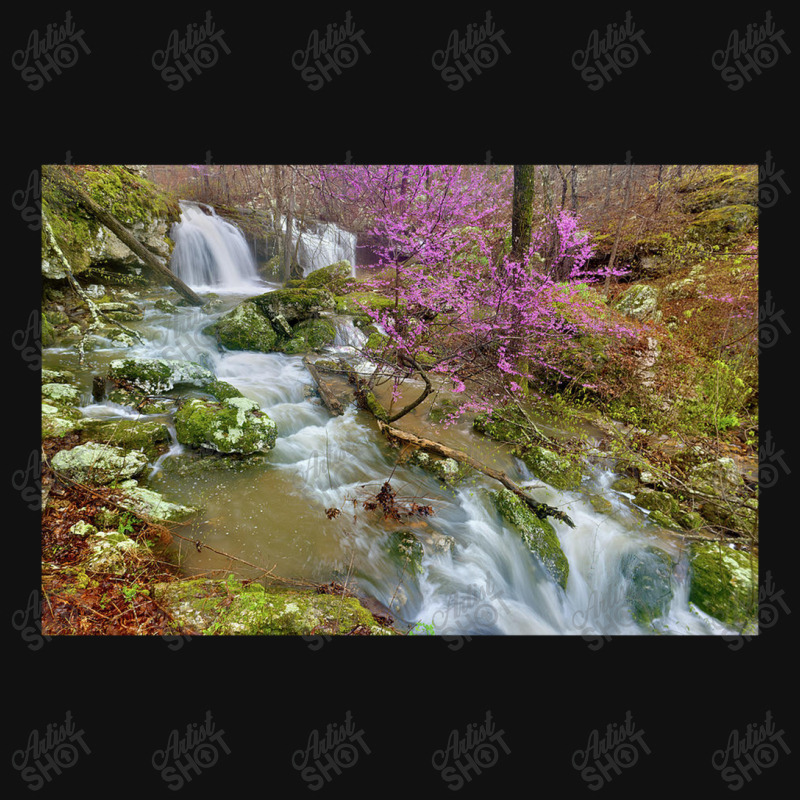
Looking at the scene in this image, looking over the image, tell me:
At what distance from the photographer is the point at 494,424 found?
14.4 ft

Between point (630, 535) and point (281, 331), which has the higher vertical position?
point (281, 331)

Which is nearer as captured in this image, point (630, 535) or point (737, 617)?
point (737, 617)

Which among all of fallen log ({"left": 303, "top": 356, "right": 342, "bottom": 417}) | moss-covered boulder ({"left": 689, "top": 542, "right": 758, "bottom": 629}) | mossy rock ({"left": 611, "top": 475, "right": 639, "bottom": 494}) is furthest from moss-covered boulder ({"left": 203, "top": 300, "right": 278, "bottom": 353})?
moss-covered boulder ({"left": 689, "top": 542, "right": 758, "bottom": 629})

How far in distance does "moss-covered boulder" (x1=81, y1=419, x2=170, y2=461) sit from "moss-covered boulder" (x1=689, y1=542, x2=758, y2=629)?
5.04m

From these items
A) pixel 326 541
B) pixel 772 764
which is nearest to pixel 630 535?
pixel 772 764

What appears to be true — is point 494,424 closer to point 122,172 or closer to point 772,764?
point 772,764

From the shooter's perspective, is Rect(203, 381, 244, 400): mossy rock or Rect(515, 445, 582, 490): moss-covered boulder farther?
Rect(203, 381, 244, 400): mossy rock

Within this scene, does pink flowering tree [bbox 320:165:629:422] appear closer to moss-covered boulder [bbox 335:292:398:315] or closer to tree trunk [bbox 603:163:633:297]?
moss-covered boulder [bbox 335:292:398:315]

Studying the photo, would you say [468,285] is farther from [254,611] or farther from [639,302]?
[254,611]

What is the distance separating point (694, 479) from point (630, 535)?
0.99m

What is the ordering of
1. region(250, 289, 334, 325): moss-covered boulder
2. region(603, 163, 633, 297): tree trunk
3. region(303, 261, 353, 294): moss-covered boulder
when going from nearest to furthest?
region(603, 163, 633, 297): tree trunk, region(250, 289, 334, 325): moss-covered boulder, region(303, 261, 353, 294): moss-covered boulder

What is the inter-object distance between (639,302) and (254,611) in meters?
6.64

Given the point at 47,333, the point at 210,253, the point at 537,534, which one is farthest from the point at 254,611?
the point at 210,253

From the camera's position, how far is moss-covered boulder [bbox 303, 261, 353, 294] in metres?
Result: 8.08
